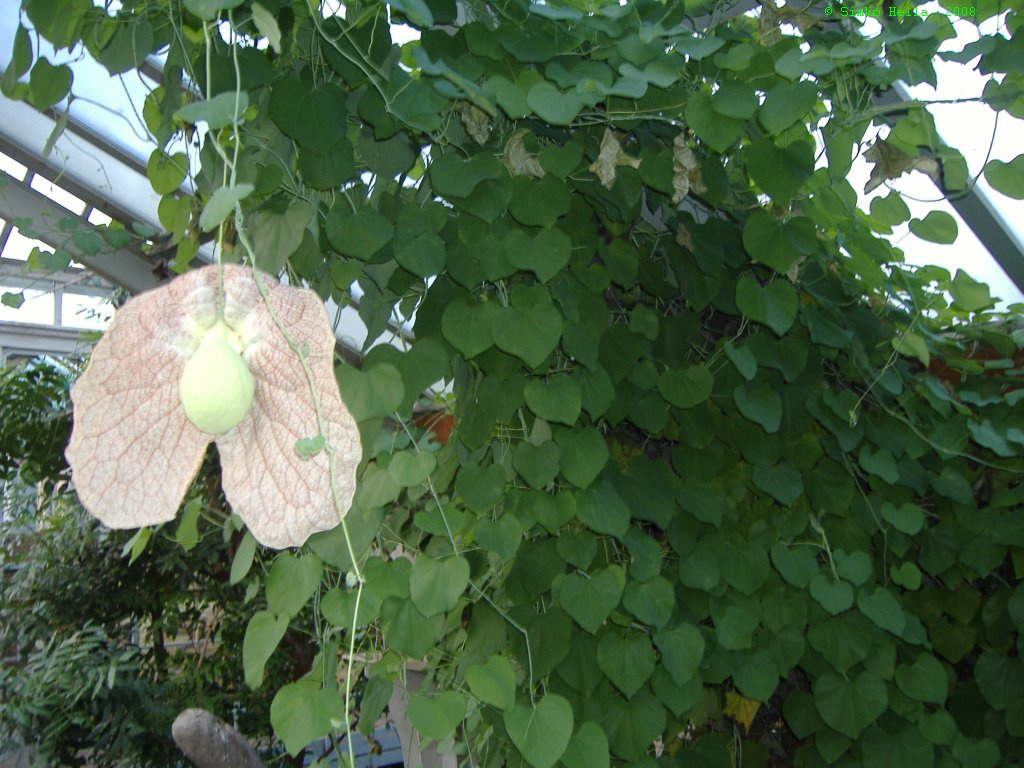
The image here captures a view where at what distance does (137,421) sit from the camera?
303 millimetres

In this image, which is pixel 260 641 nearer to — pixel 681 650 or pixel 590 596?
pixel 590 596

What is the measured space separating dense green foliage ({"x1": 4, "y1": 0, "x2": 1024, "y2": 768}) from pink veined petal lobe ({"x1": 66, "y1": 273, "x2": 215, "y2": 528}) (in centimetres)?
50

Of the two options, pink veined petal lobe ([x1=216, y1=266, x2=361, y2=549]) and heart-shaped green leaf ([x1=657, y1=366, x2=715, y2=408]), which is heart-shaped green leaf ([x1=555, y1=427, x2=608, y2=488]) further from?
pink veined petal lobe ([x1=216, y1=266, x2=361, y2=549])

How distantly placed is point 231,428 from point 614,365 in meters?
0.83

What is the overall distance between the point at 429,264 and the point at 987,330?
123cm

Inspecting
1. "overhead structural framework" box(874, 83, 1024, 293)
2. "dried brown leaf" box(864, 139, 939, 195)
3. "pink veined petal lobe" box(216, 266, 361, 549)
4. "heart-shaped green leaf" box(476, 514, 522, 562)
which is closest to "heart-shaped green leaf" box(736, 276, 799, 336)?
"dried brown leaf" box(864, 139, 939, 195)

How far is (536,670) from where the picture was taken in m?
0.98

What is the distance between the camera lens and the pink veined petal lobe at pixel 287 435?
296mm

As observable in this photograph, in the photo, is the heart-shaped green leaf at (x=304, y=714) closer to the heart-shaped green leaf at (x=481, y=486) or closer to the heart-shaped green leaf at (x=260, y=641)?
the heart-shaped green leaf at (x=260, y=641)

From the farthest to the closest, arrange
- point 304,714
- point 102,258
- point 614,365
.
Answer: point 102,258 < point 614,365 < point 304,714

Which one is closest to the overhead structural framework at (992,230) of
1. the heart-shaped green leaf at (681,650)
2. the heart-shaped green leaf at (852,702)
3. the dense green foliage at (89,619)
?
the heart-shaped green leaf at (852,702)

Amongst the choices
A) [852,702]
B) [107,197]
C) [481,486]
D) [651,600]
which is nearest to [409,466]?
[481,486]

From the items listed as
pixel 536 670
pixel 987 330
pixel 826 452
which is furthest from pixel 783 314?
pixel 987 330

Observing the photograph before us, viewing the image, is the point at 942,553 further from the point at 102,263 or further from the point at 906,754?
the point at 102,263
